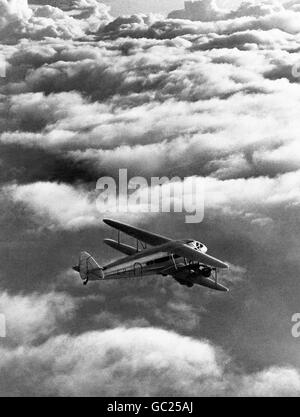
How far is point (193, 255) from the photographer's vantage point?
55.1 meters

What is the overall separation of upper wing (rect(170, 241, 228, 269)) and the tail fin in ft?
33.7

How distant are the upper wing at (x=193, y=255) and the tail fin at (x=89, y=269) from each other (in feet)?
33.7

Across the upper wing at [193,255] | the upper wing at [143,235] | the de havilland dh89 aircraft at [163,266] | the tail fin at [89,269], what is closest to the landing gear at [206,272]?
the de havilland dh89 aircraft at [163,266]

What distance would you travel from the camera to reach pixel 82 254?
200ft

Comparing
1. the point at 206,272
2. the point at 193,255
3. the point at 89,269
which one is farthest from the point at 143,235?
the point at 193,255

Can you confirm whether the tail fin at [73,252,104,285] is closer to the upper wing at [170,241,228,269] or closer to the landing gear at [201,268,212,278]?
the upper wing at [170,241,228,269]

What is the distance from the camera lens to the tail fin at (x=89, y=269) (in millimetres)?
60406

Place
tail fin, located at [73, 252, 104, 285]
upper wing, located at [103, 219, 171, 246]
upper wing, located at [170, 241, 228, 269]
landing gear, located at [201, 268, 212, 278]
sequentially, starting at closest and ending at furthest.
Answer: upper wing, located at [170, 241, 228, 269]
landing gear, located at [201, 268, 212, 278]
tail fin, located at [73, 252, 104, 285]
upper wing, located at [103, 219, 171, 246]

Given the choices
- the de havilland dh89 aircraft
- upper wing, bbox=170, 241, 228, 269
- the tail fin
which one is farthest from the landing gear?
the tail fin

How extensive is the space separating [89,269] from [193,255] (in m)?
14.6

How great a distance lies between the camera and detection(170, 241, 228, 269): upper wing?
51562 mm

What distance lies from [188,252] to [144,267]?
23.3 ft
